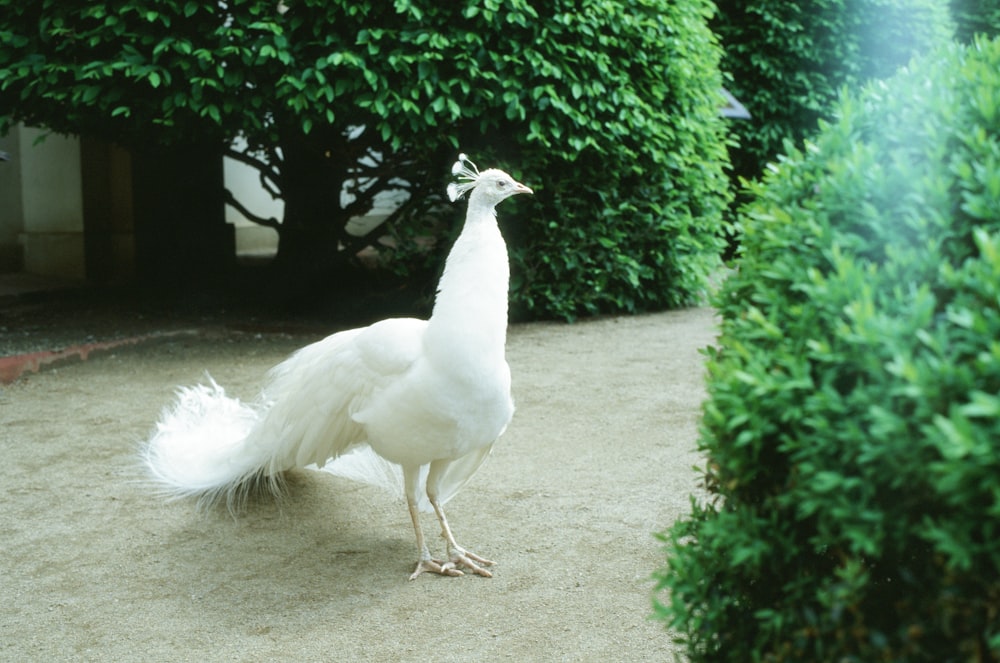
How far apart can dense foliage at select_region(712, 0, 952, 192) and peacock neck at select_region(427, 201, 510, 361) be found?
10.2 metres

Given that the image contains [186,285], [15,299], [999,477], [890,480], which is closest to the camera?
[999,477]

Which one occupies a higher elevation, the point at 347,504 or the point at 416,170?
the point at 416,170

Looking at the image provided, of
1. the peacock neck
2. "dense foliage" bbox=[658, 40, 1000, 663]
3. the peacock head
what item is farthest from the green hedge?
"dense foliage" bbox=[658, 40, 1000, 663]

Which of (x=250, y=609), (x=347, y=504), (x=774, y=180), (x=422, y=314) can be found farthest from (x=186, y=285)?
(x=774, y=180)

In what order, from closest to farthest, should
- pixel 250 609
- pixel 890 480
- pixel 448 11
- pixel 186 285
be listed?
pixel 890 480, pixel 250 609, pixel 448 11, pixel 186 285

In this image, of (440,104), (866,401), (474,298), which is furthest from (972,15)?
(866,401)

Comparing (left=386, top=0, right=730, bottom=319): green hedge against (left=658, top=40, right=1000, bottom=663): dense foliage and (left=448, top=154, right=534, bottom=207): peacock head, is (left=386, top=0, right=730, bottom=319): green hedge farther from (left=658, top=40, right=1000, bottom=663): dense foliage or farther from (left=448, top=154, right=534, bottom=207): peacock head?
(left=658, top=40, right=1000, bottom=663): dense foliage

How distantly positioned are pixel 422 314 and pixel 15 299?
4.01 m

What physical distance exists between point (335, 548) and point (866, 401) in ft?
9.40

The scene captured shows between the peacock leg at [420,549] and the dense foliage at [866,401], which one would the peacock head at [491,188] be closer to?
the peacock leg at [420,549]

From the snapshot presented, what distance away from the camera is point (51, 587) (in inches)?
144

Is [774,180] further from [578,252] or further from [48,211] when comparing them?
[48,211]

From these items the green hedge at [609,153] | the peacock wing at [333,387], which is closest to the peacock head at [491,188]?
the peacock wing at [333,387]

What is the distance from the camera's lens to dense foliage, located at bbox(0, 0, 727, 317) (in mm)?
6781
